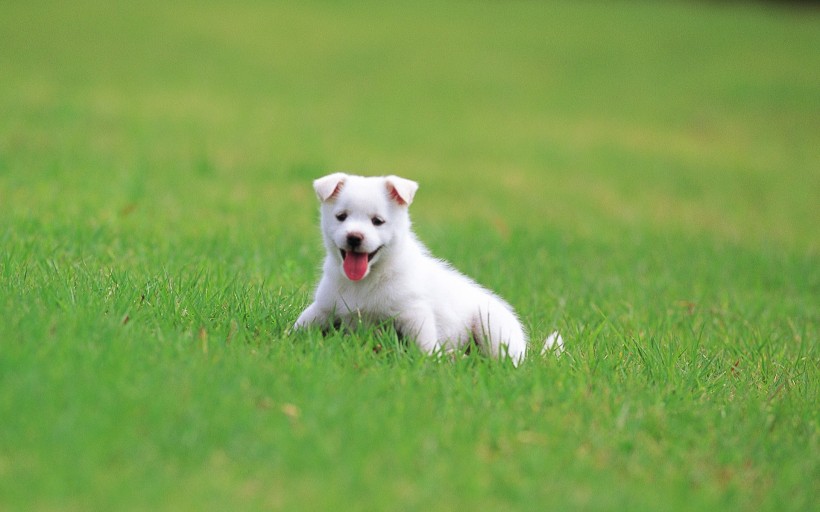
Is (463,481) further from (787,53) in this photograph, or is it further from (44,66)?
(787,53)

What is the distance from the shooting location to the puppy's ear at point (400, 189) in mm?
4766

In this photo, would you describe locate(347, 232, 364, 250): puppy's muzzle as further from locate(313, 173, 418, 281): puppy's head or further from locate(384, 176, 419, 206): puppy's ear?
locate(384, 176, 419, 206): puppy's ear

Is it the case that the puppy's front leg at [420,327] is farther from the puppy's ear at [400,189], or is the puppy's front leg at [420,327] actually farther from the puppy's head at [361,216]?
the puppy's ear at [400,189]

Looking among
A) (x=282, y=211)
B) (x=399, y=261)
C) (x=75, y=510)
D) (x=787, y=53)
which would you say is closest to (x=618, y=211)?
(x=282, y=211)

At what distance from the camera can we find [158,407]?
3605 millimetres

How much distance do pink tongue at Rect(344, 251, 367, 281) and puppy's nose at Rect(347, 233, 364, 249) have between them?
0.08 m

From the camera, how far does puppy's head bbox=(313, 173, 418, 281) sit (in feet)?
15.2

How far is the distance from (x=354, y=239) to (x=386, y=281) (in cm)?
35

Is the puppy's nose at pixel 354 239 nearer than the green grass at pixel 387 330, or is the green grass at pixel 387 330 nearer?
the green grass at pixel 387 330

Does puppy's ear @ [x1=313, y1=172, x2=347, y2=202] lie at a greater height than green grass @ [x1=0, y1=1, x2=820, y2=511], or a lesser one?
greater

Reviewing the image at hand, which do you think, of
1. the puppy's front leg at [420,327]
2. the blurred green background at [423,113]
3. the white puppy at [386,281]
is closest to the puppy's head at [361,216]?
the white puppy at [386,281]

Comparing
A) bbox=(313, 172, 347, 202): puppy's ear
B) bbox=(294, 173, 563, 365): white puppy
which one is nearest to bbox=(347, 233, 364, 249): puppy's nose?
bbox=(294, 173, 563, 365): white puppy

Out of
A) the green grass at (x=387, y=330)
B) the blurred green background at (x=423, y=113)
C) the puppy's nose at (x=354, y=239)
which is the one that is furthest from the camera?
the blurred green background at (x=423, y=113)

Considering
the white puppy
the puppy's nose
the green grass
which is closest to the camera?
the green grass
